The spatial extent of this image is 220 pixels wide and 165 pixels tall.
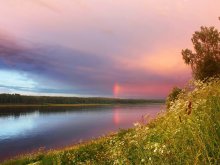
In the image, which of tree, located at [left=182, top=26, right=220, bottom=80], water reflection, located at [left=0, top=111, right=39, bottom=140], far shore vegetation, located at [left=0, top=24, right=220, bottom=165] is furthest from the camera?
water reflection, located at [left=0, top=111, right=39, bottom=140]

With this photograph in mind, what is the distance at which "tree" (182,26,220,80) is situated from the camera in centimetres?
4025

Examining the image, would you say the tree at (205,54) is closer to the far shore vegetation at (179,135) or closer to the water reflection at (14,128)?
the far shore vegetation at (179,135)

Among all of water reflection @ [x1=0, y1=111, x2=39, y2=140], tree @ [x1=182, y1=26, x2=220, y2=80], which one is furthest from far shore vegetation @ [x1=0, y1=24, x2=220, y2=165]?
water reflection @ [x1=0, y1=111, x2=39, y2=140]

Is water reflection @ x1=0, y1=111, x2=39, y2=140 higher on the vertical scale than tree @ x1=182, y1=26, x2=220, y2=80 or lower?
lower

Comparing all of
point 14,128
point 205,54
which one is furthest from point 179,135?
point 14,128

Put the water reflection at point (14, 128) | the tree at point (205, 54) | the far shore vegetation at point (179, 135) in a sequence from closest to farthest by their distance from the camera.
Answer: the far shore vegetation at point (179, 135)
the tree at point (205, 54)
the water reflection at point (14, 128)

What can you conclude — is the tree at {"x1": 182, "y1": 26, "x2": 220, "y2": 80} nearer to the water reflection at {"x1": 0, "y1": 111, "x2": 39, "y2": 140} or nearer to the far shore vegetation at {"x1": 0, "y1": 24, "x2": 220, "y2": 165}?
the far shore vegetation at {"x1": 0, "y1": 24, "x2": 220, "y2": 165}

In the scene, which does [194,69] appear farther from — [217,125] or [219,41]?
[217,125]

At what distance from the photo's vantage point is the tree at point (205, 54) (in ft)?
132

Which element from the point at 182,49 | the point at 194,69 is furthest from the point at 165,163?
the point at 182,49

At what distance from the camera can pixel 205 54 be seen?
138 ft

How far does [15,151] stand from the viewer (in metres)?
48.8

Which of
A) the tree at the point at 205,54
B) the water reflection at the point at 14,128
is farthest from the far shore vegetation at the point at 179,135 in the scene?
the water reflection at the point at 14,128

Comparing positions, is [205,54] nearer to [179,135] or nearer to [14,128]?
[179,135]
